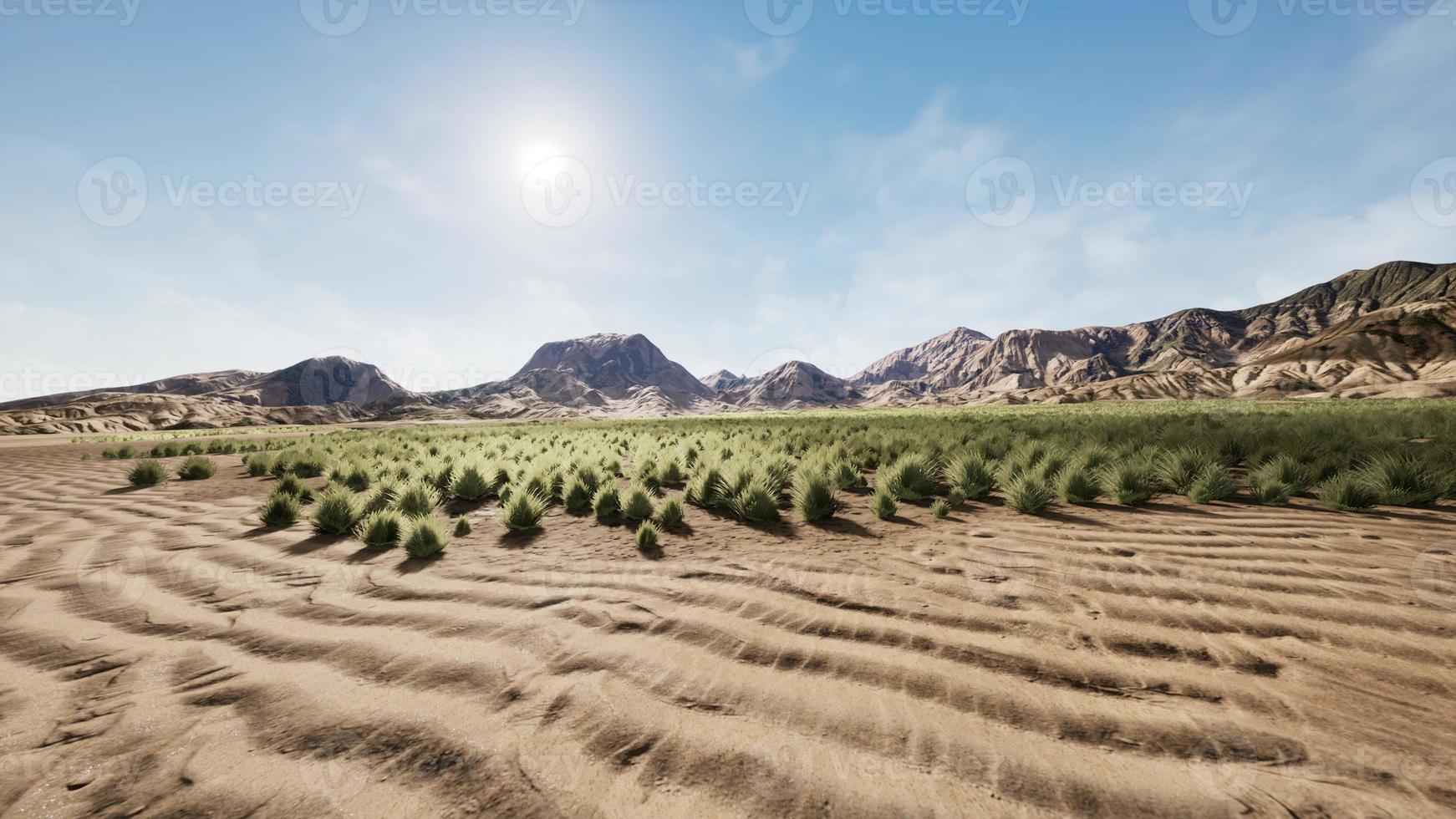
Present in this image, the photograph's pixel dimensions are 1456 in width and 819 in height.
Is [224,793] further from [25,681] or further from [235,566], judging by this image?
[235,566]

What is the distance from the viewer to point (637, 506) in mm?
5230

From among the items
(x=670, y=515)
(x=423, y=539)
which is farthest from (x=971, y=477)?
(x=423, y=539)

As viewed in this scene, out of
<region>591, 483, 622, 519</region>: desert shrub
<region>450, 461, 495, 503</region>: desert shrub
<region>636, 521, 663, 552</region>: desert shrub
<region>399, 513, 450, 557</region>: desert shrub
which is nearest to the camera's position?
<region>399, 513, 450, 557</region>: desert shrub

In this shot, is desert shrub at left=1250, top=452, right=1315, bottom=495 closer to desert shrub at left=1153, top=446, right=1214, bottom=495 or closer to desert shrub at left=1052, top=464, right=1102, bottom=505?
desert shrub at left=1153, top=446, right=1214, bottom=495

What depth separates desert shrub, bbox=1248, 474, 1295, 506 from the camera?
186 inches

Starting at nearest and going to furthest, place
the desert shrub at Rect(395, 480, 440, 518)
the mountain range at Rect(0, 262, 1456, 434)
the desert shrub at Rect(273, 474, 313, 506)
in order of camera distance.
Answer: the desert shrub at Rect(395, 480, 440, 518) < the desert shrub at Rect(273, 474, 313, 506) < the mountain range at Rect(0, 262, 1456, 434)

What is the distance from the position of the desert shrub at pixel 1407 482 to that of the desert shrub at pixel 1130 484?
5.32 feet

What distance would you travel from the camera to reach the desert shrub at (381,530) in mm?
4324

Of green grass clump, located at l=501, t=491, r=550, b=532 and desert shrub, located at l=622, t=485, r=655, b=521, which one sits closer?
green grass clump, located at l=501, t=491, r=550, b=532


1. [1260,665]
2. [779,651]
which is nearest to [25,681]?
[779,651]

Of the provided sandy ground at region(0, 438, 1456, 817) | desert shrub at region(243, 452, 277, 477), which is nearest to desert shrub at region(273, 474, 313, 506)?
sandy ground at region(0, 438, 1456, 817)

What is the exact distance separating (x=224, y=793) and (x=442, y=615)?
131cm

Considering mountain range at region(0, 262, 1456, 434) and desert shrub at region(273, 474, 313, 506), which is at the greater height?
mountain range at region(0, 262, 1456, 434)

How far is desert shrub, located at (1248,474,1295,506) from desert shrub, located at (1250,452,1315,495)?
168 millimetres
